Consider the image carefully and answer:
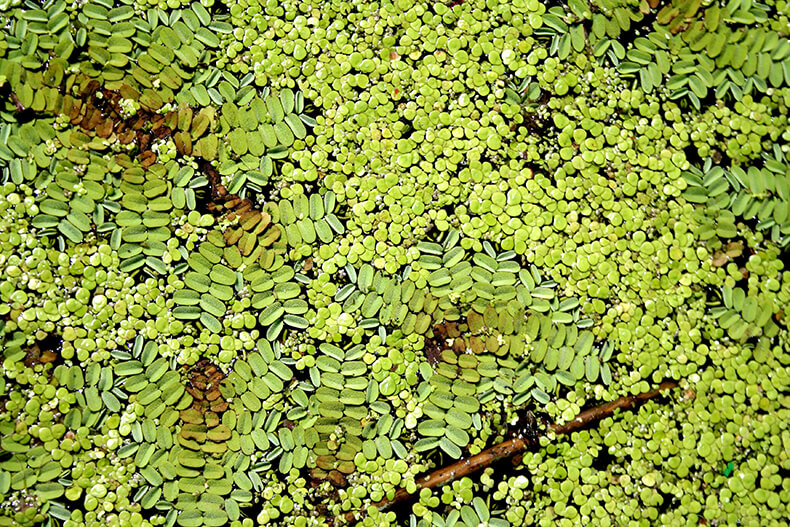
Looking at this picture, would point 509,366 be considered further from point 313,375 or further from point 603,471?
point 313,375

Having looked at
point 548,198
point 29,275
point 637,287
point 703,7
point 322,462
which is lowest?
point 322,462

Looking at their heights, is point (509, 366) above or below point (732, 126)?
below

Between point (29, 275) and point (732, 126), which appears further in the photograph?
point (732, 126)

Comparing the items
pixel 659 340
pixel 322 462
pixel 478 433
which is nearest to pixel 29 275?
pixel 322 462

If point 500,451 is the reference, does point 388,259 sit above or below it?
above
